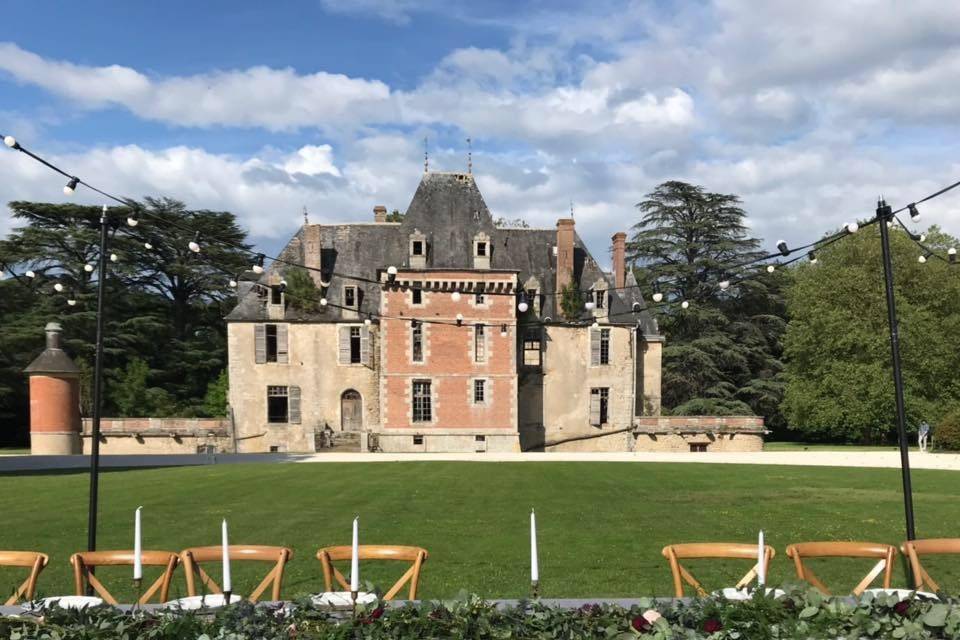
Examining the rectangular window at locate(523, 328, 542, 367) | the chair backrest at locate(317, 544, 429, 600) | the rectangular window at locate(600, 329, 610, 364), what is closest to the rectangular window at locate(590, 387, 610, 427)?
the rectangular window at locate(600, 329, 610, 364)

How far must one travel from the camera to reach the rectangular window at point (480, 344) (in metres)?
31.8

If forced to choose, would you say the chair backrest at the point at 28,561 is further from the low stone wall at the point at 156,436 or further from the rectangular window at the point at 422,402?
the low stone wall at the point at 156,436

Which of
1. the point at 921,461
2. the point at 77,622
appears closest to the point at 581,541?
the point at 77,622

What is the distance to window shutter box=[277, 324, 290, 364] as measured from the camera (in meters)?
32.8

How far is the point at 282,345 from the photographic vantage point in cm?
3278

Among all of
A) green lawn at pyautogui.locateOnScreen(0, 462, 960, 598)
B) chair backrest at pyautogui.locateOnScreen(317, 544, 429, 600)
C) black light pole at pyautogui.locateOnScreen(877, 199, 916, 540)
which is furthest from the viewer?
green lawn at pyautogui.locateOnScreen(0, 462, 960, 598)

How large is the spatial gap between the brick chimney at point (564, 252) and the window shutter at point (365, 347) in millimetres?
8736

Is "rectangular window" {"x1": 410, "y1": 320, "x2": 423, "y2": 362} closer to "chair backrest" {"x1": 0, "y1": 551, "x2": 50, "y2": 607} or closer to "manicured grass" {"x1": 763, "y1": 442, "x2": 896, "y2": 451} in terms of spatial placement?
"manicured grass" {"x1": 763, "y1": 442, "x2": 896, "y2": 451}

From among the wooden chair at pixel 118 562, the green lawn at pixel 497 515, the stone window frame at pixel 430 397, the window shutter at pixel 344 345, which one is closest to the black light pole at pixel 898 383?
the green lawn at pixel 497 515

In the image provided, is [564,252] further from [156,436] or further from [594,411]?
[156,436]

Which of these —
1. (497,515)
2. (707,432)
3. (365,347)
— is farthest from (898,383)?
(365,347)

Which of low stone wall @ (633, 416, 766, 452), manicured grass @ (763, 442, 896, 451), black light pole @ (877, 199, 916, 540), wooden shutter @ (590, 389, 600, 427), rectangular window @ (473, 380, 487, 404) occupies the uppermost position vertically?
black light pole @ (877, 199, 916, 540)

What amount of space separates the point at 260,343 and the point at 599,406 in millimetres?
15096

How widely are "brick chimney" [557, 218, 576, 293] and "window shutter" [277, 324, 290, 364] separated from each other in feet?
40.0
